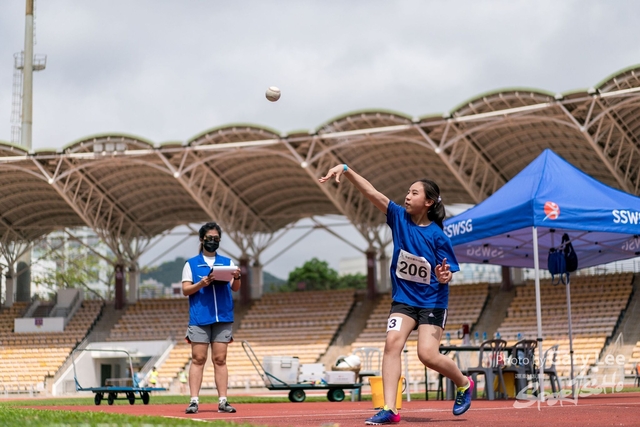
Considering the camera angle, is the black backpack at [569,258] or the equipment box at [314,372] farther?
the equipment box at [314,372]

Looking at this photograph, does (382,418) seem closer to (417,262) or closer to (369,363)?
(417,262)

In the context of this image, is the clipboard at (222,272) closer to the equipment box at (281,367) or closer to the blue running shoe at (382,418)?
the blue running shoe at (382,418)

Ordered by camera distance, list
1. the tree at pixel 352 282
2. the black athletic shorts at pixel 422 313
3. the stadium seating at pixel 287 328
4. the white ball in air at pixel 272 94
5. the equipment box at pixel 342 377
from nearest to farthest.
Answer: the black athletic shorts at pixel 422 313 < the equipment box at pixel 342 377 < the white ball in air at pixel 272 94 < the stadium seating at pixel 287 328 < the tree at pixel 352 282

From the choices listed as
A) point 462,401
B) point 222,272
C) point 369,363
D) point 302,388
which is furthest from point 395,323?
point 369,363

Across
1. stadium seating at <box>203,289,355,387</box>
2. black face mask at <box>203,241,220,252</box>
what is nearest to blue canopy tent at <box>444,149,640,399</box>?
black face mask at <box>203,241,220,252</box>

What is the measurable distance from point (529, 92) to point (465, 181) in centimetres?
535

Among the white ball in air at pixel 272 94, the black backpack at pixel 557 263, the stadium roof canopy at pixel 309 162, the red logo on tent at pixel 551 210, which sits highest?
the stadium roof canopy at pixel 309 162

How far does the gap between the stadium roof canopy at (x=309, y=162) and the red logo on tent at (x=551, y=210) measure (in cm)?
1462

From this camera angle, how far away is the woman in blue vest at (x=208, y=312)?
369 inches

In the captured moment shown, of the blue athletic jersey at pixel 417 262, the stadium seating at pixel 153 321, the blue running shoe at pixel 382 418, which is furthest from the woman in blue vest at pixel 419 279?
the stadium seating at pixel 153 321

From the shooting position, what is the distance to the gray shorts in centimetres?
938

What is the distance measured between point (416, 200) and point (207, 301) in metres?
3.31

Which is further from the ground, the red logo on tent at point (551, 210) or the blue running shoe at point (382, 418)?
the red logo on tent at point (551, 210)

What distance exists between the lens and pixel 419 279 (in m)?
6.94
